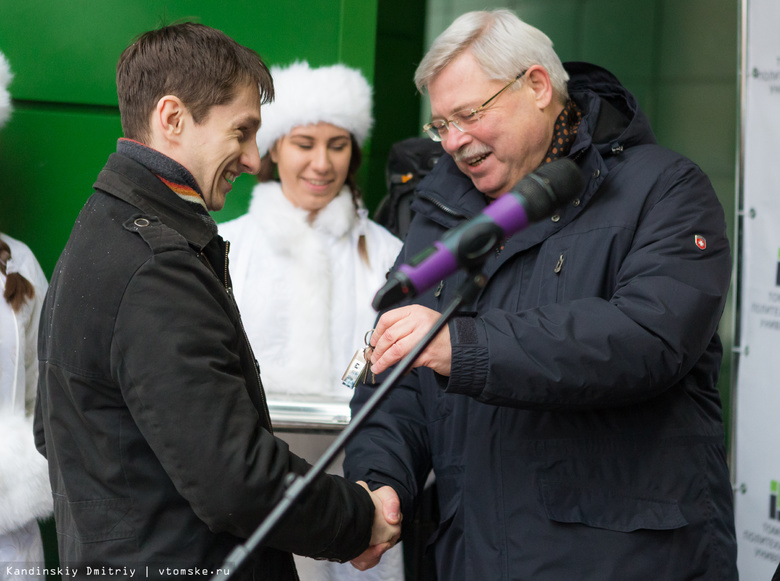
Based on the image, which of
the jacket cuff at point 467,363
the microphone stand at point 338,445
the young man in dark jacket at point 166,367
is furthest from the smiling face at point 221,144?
the microphone stand at point 338,445

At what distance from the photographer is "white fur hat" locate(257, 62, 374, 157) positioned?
3350mm

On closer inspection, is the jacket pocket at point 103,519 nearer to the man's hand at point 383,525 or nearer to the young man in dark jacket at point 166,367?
the young man in dark jacket at point 166,367

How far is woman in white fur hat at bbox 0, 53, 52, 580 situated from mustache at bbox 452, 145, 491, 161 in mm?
1707

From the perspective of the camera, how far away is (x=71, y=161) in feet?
11.7

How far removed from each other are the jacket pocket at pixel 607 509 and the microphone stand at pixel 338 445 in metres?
0.71

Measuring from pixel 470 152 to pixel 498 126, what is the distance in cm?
10

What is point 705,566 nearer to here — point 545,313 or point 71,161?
point 545,313

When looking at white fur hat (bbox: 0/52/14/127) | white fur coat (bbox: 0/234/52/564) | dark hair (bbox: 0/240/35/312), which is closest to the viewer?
white fur coat (bbox: 0/234/52/564)

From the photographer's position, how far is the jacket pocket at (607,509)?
173cm

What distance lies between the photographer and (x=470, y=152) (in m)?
2.13

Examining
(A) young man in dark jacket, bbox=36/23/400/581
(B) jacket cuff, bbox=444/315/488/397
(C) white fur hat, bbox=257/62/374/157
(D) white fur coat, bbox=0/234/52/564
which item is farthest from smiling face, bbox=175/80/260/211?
(C) white fur hat, bbox=257/62/374/157

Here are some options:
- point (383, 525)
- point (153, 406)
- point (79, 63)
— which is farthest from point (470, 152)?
point (79, 63)

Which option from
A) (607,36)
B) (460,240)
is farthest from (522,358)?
(607,36)

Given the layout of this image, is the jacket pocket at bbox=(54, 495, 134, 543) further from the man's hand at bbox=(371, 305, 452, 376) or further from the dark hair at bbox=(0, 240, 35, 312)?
the dark hair at bbox=(0, 240, 35, 312)
